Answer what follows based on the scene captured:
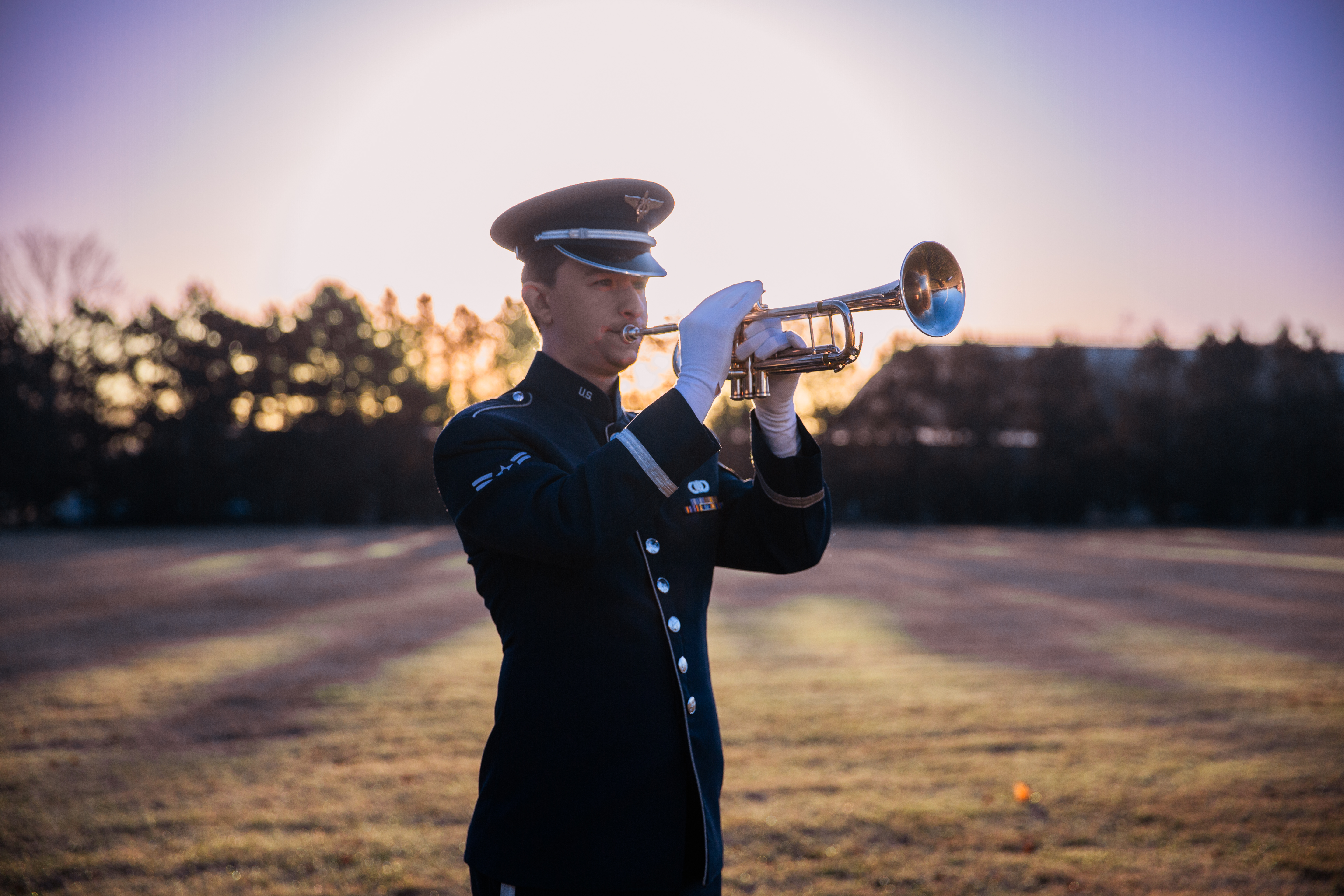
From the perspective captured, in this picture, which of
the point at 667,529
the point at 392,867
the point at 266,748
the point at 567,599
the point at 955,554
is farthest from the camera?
the point at 955,554

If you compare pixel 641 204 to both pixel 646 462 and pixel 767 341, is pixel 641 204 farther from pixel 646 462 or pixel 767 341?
pixel 646 462

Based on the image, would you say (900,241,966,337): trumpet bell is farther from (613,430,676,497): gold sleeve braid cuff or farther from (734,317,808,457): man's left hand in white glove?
(613,430,676,497): gold sleeve braid cuff

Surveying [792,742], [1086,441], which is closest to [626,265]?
[792,742]

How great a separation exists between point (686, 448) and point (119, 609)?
40.4ft

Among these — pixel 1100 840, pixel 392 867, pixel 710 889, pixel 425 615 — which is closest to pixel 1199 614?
pixel 1100 840

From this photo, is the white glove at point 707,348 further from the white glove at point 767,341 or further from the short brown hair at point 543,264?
the short brown hair at point 543,264

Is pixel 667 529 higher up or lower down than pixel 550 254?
lower down

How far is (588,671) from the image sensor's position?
6.77 feet

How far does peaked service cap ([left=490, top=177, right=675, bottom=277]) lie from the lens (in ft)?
7.26

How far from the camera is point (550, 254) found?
2256 millimetres

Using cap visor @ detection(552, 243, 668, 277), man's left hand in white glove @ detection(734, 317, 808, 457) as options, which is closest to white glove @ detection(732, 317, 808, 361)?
man's left hand in white glove @ detection(734, 317, 808, 457)

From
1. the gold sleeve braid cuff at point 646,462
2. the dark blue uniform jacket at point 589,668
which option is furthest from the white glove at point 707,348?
the gold sleeve braid cuff at point 646,462

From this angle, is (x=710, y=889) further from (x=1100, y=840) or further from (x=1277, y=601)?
(x=1277, y=601)

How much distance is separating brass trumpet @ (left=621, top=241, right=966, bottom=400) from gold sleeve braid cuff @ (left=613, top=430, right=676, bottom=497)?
30 centimetres
